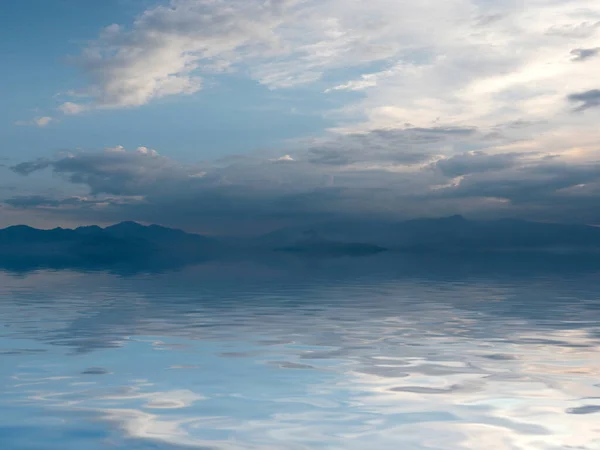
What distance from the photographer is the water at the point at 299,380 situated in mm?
12281

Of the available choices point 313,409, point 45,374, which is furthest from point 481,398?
point 45,374

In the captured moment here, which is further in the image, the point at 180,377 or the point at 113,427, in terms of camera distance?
the point at 180,377

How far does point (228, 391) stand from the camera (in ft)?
51.6

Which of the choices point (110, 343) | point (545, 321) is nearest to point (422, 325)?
point (545, 321)

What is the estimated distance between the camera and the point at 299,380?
17.0 metres

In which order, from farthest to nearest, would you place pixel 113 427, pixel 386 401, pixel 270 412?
pixel 386 401
pixel 270 412
pixel 113 427

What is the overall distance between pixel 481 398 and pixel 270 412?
512cm

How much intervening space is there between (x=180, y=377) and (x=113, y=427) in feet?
15.2

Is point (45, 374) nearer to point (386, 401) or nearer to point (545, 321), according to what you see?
point (386, 401)

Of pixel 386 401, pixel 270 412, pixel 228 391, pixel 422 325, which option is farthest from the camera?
pixel 422 325

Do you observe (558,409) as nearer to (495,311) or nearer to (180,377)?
(180,377)

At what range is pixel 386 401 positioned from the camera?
14711 mm

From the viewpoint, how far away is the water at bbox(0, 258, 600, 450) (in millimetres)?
12281

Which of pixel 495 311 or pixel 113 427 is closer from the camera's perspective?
pixel 113 427
